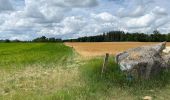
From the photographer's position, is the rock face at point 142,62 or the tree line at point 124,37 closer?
the rock face at point 142,62

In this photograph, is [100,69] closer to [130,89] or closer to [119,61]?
[119,61]

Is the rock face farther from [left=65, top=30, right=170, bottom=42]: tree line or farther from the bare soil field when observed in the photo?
[left=65, top=30, right=170, bottom=42]: tree line

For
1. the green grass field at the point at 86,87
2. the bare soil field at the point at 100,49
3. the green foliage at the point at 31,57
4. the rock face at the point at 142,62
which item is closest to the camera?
the green grass field at the point at 86,87

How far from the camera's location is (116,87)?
1516 centimetres

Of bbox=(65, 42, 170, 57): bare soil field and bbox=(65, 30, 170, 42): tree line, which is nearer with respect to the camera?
bbox=(65, 42, 170, 57): bare soil field

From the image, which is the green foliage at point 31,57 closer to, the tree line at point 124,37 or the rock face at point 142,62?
the rock face at point 142,62

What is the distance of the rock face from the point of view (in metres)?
16.4

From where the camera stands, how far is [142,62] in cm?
1642

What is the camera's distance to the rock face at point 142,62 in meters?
16.4

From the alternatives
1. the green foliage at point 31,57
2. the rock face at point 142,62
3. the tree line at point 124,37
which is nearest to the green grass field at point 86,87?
the rock face at point 142,62

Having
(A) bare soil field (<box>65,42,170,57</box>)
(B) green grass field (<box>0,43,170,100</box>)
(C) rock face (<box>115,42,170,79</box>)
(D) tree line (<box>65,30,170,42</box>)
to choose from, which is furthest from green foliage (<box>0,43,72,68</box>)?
(D) tree line (<box>65,30,170,42</box>)

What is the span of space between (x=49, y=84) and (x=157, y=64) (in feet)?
15.1

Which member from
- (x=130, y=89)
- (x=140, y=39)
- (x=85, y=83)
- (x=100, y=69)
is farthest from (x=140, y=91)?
(x=140, y=39)

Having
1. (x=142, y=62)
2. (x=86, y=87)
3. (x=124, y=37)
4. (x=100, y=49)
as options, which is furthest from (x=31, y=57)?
(x=124, y=37)
